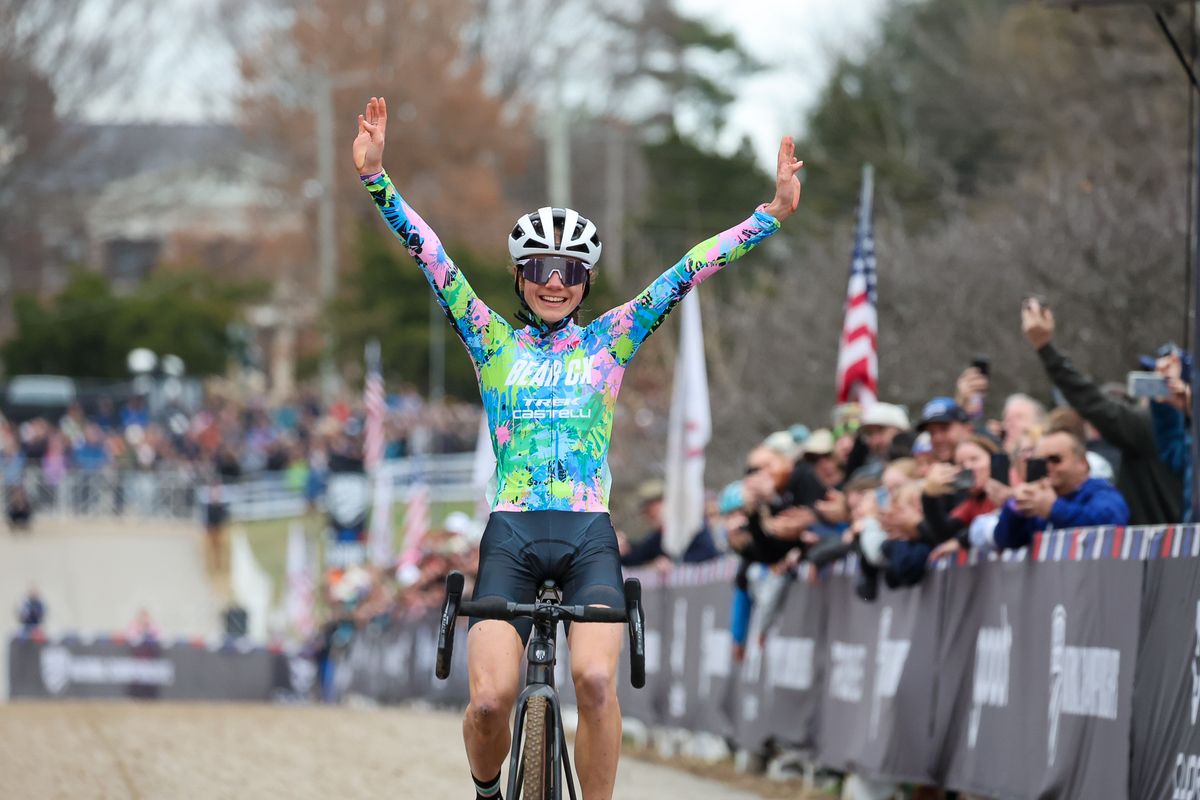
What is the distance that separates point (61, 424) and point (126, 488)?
2895 mm

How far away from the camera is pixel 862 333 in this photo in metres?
16.2

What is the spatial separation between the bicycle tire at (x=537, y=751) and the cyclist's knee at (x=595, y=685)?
219mm

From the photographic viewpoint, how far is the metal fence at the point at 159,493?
1982 inches

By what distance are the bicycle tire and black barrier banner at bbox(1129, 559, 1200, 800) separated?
2.56 metres

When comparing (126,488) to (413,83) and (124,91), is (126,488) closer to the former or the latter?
(124,91)

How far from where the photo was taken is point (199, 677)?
1344 inches

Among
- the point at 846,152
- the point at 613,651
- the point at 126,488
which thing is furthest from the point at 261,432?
the point at 613,651

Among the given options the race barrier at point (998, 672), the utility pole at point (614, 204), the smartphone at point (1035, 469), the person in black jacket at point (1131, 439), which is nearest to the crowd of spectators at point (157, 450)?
the utility pole at point (614, 204)

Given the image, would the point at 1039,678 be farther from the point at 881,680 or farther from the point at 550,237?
the point at 550,237

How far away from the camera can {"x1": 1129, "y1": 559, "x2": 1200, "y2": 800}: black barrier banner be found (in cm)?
848

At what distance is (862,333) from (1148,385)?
17.8 feet

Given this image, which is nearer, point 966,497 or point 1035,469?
point 1035,469

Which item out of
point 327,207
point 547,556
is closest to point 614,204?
point 327,207

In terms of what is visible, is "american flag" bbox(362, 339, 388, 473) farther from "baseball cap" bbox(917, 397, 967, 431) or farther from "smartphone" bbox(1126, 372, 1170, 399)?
"smartphone" bbox(1126, 372, 1170, 399)
